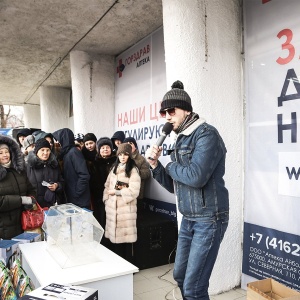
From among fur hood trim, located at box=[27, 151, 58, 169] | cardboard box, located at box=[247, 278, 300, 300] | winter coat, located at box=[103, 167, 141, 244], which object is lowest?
cardboard box, located at box=[247, 278, 300, 300]

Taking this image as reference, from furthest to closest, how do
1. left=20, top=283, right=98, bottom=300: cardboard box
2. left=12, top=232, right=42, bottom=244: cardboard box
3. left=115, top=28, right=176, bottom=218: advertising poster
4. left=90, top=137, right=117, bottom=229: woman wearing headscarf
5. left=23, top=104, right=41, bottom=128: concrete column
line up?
left=23, top=104, right=41, bottom=128: concrete column
left=115, top=28, right=176, bottom=218: advertising poster
left=90, top=137, right=117, bottom=229: woman wearing headscarf
left=12, top=232, right=42, bottom=244: cardboard box
left=20, top=283, right=98, bottom=300: cardboard box

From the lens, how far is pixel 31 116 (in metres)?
11.2

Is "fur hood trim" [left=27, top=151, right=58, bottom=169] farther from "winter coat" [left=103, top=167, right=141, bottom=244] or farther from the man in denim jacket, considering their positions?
the man in denim jacket

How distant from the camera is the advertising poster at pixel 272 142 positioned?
257cm

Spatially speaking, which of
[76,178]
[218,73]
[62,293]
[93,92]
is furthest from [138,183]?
[93,92]

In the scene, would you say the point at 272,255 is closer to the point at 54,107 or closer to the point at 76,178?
the point at 76,178

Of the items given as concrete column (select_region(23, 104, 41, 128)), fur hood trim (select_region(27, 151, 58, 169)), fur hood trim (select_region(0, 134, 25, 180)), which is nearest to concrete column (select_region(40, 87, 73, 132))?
concrete column (select_region(23, 104, 41, 128))

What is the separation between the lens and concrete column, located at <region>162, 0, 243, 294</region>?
2850 mm

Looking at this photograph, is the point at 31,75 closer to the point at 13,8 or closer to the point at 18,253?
the point at 13,8

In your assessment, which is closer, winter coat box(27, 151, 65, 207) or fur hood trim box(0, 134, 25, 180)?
fur hood trim box(0, 134, 25, 180)

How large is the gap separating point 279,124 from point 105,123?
373cm

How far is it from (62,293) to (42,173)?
2197 millimetres

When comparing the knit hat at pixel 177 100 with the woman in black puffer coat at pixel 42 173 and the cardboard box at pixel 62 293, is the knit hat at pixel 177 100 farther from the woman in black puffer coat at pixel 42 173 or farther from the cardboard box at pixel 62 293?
the woman in black puffer coat at pixel 42 173

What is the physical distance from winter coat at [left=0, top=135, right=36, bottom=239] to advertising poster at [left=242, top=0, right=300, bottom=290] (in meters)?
2.05
